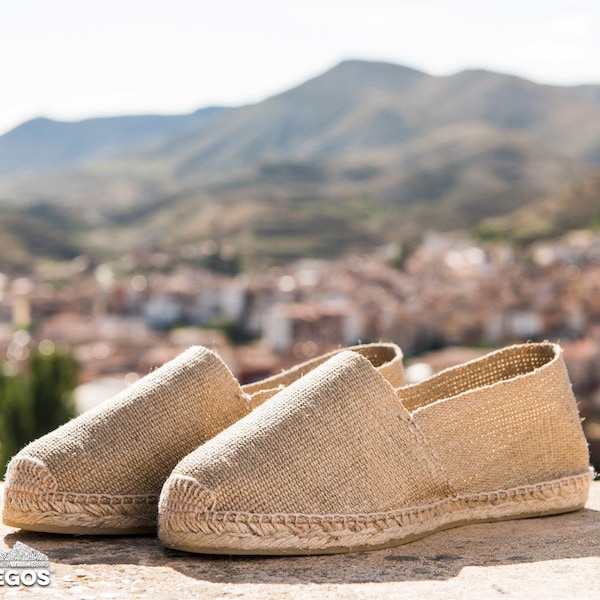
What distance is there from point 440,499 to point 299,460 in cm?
26

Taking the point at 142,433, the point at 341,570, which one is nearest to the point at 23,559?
the point at 142,433

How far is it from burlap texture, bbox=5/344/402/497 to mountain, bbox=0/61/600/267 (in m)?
49.7

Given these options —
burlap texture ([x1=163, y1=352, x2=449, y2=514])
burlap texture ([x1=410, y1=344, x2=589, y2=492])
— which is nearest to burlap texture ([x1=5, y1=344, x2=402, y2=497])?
burlap texture ([x1=163, y1=352, x2=449, y2=514])

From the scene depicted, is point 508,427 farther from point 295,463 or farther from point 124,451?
point 124,451

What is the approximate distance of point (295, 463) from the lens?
49.8 inches

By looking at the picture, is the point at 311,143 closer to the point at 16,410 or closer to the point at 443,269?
the point at 443,269

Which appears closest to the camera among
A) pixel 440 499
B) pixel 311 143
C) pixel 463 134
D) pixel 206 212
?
pixel 440 499

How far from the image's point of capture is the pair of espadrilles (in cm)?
123

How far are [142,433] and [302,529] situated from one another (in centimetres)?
27

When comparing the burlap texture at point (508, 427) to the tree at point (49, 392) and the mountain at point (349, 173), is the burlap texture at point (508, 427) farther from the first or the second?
the mountain at point (349, 173)

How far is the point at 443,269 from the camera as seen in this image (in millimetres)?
44625

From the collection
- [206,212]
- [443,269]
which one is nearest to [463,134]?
[206,212]

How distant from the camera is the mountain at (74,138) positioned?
4732 inches

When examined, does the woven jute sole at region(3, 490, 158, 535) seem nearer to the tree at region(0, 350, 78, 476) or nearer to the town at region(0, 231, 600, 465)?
the tree at region(0, 350, 78, 476)
